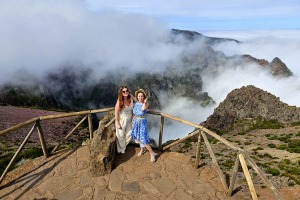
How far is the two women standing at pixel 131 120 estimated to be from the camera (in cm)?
1164

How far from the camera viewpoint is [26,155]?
2830cm

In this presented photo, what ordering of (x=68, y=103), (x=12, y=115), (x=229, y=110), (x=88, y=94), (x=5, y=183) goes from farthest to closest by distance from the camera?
(x=88, y=94)
(x=68, y=103)
(x=229, y=110)
(x=12, y=115)
(x=5, y=183)

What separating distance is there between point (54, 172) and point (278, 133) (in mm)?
51250

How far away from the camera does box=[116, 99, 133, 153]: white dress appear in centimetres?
1193

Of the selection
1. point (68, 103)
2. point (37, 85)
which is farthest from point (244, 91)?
point (68, 103)

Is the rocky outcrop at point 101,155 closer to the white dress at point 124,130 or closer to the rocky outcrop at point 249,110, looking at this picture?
the white dress at point 124,130

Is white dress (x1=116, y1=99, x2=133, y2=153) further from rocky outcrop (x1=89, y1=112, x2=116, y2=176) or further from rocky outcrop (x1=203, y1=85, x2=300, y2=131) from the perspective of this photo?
rocky outcrop (x1=203, y1=85, x2=300, y2=131)

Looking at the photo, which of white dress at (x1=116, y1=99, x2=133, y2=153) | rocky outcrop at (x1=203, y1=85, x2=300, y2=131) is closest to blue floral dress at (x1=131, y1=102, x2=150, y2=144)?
white dress at (x1=116, y1=99, x2=133, y2=153)

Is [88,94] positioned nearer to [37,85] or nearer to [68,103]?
[68,103]

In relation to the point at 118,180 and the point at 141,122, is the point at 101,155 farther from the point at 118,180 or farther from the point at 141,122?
the point at 141,122

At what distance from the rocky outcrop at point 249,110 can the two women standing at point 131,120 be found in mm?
68539

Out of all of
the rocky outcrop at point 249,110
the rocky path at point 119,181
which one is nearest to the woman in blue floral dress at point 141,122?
the rocky path at point 119,181

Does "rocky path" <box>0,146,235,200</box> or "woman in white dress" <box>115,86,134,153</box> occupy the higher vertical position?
"woman in white dress" <box>115,86,134,153</box>

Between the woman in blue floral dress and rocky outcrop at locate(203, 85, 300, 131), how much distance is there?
68.5 m
